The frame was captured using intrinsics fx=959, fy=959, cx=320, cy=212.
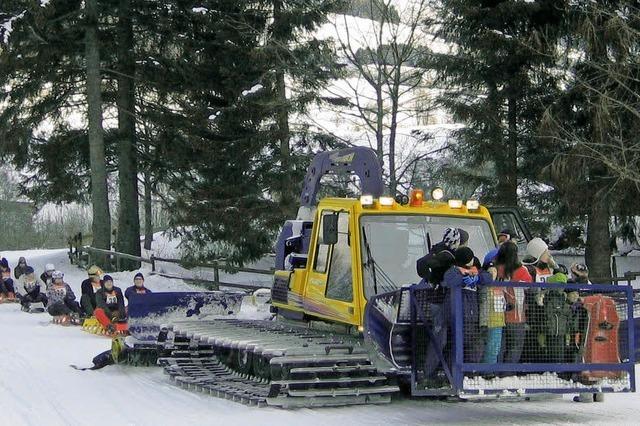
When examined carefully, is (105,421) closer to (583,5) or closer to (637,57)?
(637,57)

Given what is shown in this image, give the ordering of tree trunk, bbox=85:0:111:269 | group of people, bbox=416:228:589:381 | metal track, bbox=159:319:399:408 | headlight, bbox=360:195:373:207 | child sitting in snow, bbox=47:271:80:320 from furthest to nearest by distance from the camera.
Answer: tree trunk, bbox=85:0:111:269 < child sitting in snow, bbox=47:271:80:320 < headlight, bbox=360:195:373:207 < metal track, bbox=159:319:399:408 < group of people, bbox=416:228:589:381

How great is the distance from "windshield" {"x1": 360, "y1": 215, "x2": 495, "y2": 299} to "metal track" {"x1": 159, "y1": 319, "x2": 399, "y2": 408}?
0.76m

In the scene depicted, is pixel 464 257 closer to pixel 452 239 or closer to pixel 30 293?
pixel 452 239

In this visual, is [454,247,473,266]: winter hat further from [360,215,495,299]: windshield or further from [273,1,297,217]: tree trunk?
[273,1,297,217]: tree trunk

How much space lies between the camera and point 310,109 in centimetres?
2695

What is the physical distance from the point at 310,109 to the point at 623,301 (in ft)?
59.2

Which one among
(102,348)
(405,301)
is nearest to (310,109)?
(102,348)

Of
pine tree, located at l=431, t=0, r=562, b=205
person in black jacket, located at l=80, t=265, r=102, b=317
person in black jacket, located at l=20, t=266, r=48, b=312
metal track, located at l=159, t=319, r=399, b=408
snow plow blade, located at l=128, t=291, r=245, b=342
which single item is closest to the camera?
metal track, located at l=159, t=319, r=399, b=408

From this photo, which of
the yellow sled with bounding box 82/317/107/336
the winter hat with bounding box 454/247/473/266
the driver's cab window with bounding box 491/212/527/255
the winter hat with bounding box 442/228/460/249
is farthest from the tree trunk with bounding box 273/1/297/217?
the winter hat with bounding box 454/247/473/266

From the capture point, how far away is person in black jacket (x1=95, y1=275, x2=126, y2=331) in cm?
1805

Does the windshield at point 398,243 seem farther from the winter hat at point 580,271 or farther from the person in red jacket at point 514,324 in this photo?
the person in red jacket at point 514,324

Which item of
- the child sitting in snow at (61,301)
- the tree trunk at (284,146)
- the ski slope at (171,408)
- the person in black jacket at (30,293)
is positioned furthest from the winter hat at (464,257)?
the tree trunk at (284,146)

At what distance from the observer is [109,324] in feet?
58.4

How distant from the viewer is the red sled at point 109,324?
1769cm
